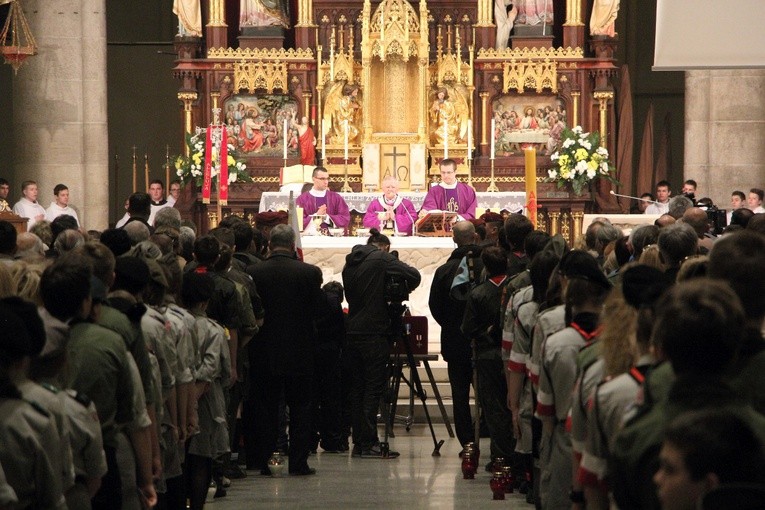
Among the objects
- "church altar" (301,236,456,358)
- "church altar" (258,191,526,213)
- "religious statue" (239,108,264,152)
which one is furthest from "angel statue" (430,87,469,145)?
"church altar" (301,236,456,358)

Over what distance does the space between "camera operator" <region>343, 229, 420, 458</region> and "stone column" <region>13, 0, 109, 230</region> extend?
372 inches

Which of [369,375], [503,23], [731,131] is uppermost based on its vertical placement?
[503,23]

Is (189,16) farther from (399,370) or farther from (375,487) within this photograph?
(375,487)

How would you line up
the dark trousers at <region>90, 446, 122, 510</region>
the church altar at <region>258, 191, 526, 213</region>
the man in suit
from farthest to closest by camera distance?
the church altar at <region>258, 191, 526, 213</region>
the man in suit
the dark trousers at <region>90, 446, 122, 510</region>

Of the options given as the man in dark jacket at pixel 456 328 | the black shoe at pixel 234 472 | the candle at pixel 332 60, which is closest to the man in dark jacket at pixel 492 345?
the man in dark jacket at pixel 456 328

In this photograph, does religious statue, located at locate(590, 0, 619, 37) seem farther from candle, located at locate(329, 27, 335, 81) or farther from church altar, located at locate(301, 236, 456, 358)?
church altar, located at locate(301, 236, 456, 358)

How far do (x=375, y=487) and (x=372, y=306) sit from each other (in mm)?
1642

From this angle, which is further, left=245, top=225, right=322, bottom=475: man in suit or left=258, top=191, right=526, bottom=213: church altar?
left=258, top=191, right=526, bottom=213: church altar

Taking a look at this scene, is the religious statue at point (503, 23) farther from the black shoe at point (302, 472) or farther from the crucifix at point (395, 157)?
the black shoe at point (302, 472)

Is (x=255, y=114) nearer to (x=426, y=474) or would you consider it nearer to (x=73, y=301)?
(x=426, y=474)

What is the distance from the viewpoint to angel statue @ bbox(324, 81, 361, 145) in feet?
65.4

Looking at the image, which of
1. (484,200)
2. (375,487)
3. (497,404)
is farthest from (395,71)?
(497,404)

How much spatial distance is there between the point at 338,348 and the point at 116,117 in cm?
1589

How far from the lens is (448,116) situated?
19.8m
